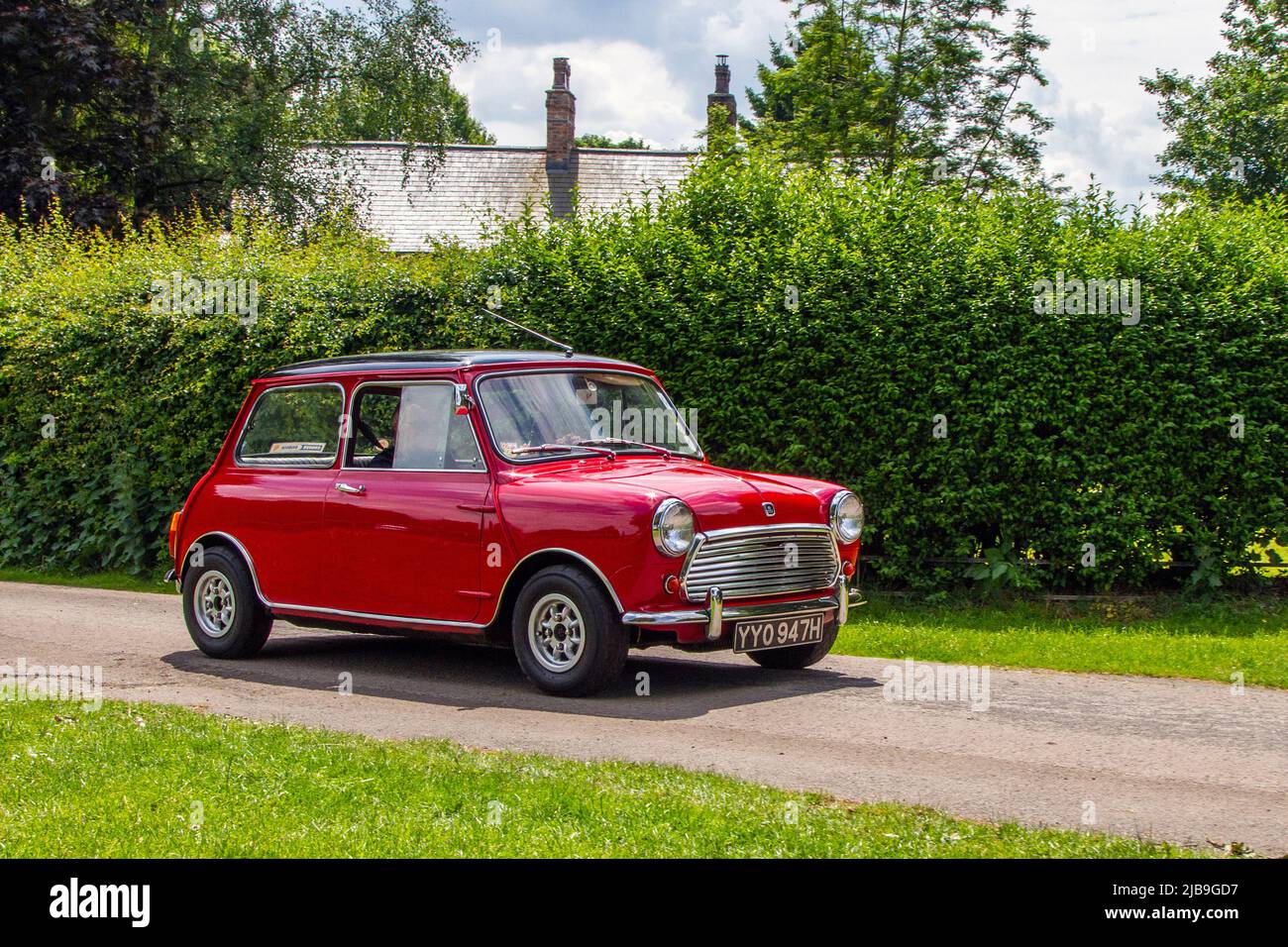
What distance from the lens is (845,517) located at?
9539 mm

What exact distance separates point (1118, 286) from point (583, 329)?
16.1ft

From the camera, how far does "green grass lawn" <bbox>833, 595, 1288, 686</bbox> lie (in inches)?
399

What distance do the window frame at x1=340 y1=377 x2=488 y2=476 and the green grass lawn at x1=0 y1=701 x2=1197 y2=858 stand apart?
7.75 ft

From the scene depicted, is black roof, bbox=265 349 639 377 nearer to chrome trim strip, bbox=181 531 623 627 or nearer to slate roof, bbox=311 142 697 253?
chrome trim strip, bbox=181 531 623 627

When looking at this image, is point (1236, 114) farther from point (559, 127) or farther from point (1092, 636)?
point (1092, 636)

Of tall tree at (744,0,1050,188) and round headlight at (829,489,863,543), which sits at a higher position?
tall tree at (744,0,1050,188)

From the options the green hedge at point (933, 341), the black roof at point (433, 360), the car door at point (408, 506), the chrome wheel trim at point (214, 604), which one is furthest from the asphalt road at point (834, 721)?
the green hedge at point (933, 341)

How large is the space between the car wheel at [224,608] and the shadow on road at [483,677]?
0.14 metres

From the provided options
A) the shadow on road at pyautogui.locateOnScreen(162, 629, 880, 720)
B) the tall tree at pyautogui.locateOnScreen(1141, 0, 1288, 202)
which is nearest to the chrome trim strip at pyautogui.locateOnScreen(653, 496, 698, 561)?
the shadow on road at pyautogui.locateOnScreen(162, 629, 880, 720)

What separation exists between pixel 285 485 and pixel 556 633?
2.66 m

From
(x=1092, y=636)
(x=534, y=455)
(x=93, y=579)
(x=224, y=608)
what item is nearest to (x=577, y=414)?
(x=534, y=455)
